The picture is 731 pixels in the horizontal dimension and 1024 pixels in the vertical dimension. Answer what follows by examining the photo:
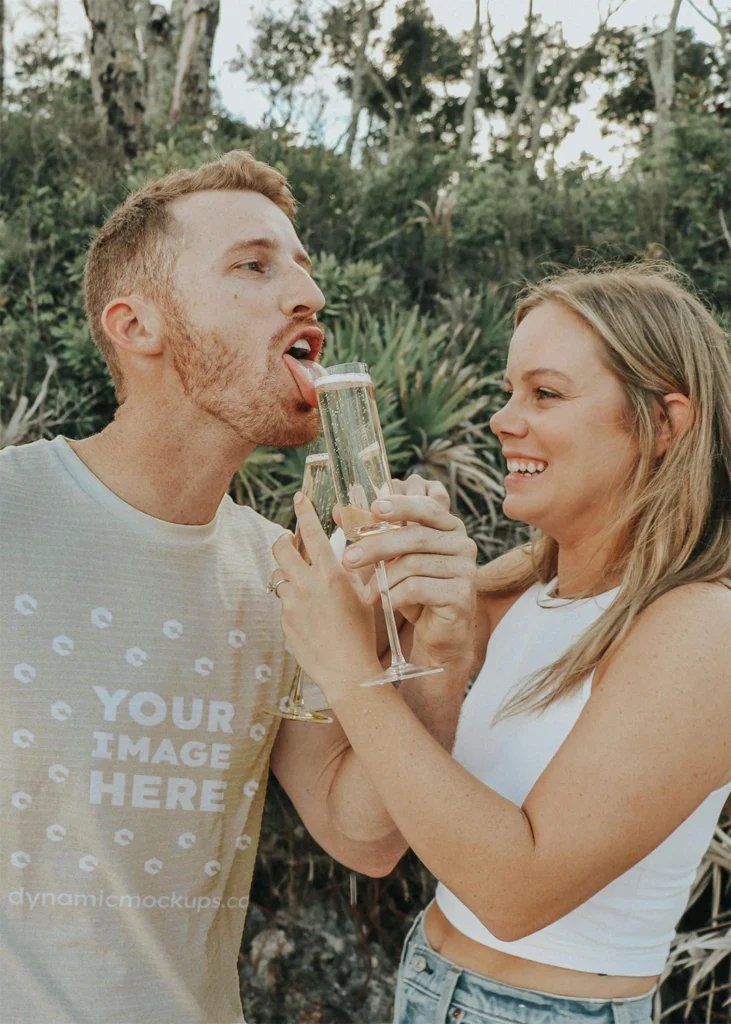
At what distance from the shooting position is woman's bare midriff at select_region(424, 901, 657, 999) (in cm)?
196

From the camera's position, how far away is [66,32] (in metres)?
12.0

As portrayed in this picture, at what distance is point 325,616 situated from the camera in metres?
1.86

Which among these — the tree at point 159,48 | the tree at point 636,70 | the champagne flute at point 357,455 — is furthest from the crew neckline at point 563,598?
the tree at point 636,70

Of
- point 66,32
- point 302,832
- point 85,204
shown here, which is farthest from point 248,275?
→ point 66,32

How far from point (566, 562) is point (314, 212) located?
526 centimetres

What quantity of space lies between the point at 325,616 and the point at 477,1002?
0.91 metres

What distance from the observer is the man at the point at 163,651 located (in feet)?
6.38

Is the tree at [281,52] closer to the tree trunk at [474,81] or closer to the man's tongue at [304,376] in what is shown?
the tree trunk at [474,81]

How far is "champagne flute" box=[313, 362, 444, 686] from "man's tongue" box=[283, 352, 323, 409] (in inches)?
17.9

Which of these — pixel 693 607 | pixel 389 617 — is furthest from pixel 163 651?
pixel 693 607

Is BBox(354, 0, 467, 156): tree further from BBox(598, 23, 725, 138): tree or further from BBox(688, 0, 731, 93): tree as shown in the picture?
BBox(688, 0, 731, 93): tree

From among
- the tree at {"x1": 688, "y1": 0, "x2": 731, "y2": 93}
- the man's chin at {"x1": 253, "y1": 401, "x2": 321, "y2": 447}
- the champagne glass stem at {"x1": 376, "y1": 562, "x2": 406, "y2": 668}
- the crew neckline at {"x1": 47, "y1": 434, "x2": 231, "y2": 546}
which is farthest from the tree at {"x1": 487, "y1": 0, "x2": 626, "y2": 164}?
the champagne glass stem at {"x1": 376, "y1": 562, "x2": 406, "y2": 668}

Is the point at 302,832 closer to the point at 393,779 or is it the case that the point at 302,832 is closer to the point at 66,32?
the point at 393,779

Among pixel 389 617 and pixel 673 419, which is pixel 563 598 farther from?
pixel 389 617
